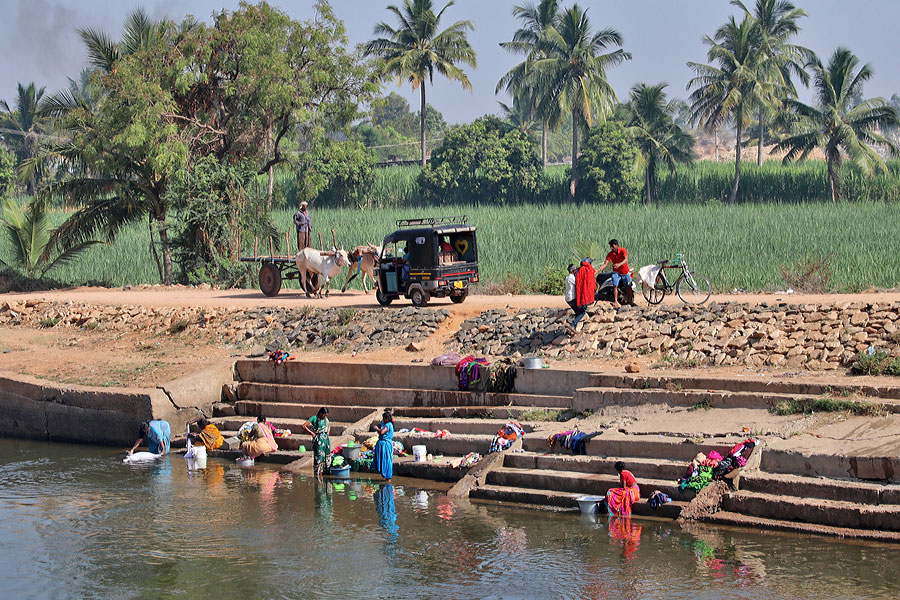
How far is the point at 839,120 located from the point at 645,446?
120 feet

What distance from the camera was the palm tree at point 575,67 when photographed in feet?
155

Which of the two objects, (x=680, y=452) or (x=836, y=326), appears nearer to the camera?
(x=680, y=452)

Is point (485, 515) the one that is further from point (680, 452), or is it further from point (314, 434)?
point (314, 434)

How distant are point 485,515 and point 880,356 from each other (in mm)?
5586

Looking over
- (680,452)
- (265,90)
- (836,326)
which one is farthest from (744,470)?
(265,90)

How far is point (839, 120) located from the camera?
144ft

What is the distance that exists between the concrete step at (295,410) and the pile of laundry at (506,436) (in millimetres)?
3071

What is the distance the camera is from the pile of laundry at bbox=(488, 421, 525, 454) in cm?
1294

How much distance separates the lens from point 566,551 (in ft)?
33.5

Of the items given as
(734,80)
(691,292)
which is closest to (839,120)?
(734,80)

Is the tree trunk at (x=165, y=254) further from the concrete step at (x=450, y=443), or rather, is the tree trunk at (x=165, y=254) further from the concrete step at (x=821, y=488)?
the concrete step at (x=821, y=488)

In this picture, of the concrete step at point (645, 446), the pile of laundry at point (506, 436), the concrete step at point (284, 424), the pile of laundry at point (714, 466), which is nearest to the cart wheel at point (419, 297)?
the concrete step at point (284, 424)

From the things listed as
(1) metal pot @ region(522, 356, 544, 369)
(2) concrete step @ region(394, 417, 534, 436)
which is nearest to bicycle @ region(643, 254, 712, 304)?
(1) metal pot @ region(522, 356, 544, 369)

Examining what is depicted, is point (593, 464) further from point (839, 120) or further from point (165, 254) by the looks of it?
point (839, 120)
